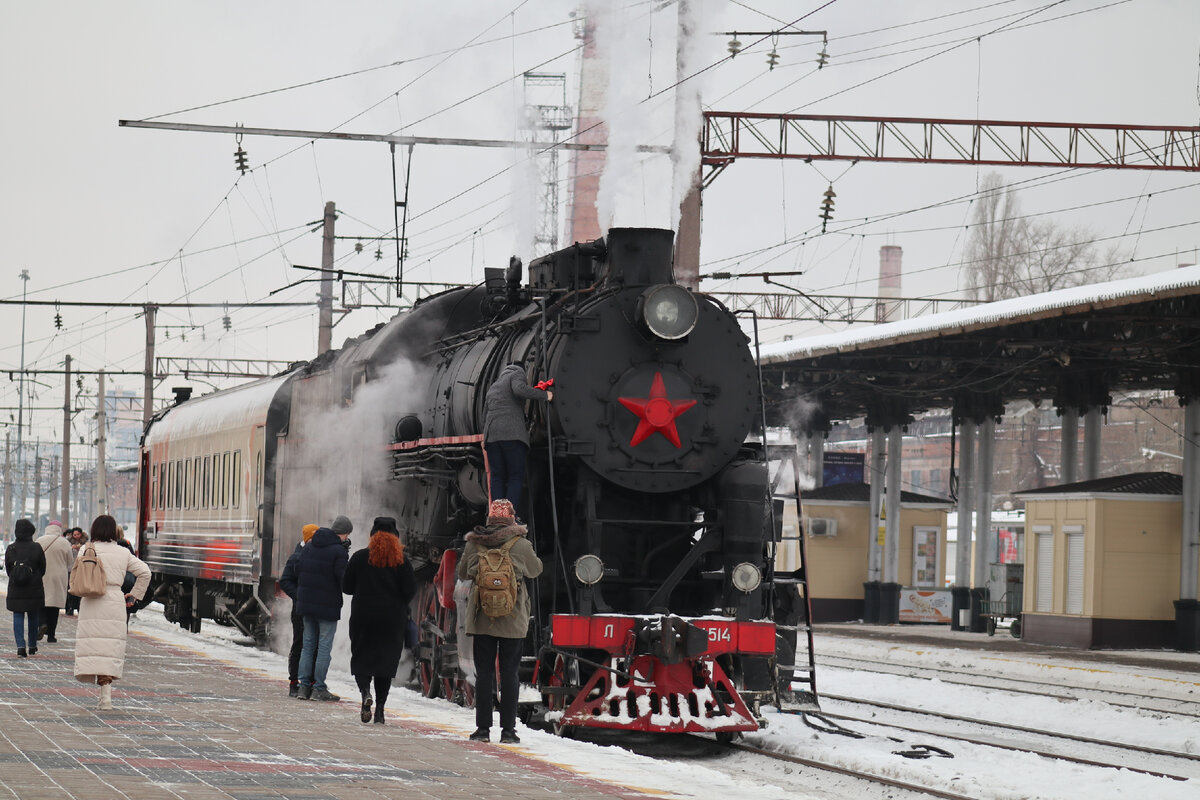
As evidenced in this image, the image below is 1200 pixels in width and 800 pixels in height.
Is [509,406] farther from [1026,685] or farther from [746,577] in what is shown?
[1026,685]

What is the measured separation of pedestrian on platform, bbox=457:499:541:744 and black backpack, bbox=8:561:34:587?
7.78 meters

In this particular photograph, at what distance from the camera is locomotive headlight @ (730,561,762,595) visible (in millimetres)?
11883

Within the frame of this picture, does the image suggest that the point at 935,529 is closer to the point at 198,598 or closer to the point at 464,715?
the point at 198,598

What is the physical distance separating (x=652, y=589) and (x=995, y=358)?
55.4ft

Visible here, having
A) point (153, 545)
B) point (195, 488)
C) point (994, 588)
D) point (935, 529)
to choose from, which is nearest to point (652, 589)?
point (195, 488)

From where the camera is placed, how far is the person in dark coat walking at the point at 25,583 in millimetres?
16156

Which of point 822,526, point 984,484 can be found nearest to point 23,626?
point 984,484

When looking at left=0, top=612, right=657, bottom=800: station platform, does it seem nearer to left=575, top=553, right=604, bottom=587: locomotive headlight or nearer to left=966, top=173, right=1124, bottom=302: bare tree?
left=575, top=553, right=604, bottom=587: locomotive headlight

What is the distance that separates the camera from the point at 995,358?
27734 millimetres

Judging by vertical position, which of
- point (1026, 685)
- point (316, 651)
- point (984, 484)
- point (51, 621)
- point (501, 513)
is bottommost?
point (1026, 685)

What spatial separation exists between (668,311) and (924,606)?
953 inches

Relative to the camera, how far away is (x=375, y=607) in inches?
442

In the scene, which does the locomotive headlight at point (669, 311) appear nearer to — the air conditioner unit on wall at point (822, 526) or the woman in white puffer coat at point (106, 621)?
the woman in white puffer coat at point (106, 621)

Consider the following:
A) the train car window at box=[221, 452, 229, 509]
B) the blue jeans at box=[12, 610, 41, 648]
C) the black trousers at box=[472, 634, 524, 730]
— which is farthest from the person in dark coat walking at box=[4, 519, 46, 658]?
the black trousers at box=[472, 634, 524, 730]
